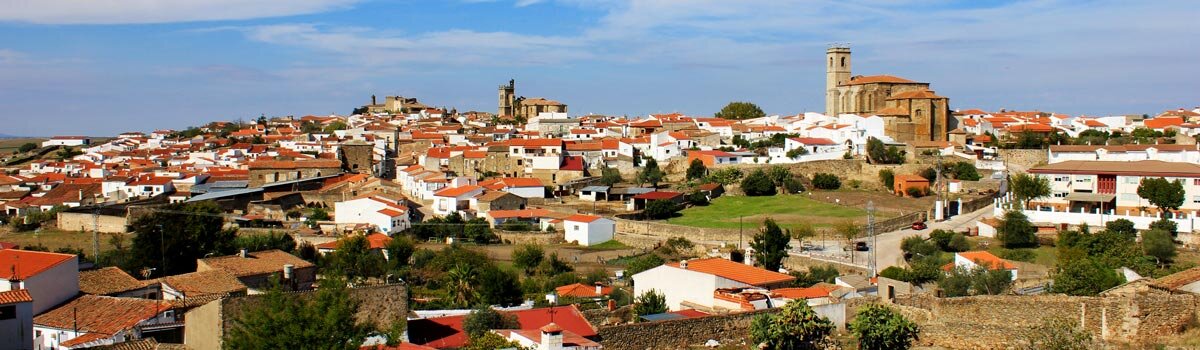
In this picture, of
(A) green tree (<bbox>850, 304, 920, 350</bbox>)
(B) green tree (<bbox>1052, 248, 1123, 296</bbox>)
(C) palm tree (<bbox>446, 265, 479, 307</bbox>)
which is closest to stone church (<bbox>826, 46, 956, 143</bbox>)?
(B) green tree (<bbox>1052, 248, 1123, 296</bbox>)

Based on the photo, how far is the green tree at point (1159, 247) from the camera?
2589cm

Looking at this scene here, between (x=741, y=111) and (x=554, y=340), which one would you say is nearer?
(x=554, y=340)

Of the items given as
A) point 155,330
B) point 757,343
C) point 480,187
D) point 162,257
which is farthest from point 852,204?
point 155,330

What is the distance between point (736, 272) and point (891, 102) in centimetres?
3373

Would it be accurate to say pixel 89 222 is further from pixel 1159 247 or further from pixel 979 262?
pixel 1159 247

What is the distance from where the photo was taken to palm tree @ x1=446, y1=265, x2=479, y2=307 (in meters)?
22.7

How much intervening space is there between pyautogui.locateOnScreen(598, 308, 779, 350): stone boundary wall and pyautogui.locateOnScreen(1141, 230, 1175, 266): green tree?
15.5 meters

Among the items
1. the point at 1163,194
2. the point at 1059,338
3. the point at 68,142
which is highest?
the point at 68,142

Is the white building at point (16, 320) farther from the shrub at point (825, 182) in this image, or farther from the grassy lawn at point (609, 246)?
the shrub at point (825, 182)

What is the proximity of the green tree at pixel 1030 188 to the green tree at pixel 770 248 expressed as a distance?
9441mm

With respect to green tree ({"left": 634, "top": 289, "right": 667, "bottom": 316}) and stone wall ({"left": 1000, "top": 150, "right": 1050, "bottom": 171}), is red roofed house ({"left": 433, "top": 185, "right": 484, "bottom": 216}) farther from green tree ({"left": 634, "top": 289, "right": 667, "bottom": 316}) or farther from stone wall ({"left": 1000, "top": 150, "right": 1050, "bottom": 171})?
stone wall ({"left": 1000, "top": 150, "right": 1050, "bottom": 171})

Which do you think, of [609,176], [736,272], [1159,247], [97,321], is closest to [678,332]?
[736,272]

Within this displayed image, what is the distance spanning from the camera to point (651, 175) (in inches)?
1705

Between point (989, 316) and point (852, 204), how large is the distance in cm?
2339
